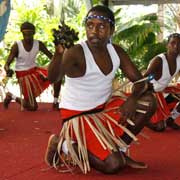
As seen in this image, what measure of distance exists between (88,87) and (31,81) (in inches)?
126

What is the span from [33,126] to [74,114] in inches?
75.6

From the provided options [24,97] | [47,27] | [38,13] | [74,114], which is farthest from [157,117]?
[38,13]

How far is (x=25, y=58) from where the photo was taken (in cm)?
592

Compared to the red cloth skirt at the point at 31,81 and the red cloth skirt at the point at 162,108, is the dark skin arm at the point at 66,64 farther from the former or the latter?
the red cloth skirt at the point at 31,81

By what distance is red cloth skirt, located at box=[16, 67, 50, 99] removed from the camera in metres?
5.93

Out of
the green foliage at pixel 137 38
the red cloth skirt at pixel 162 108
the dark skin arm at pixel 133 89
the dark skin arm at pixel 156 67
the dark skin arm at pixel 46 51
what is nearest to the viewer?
the dark skin arm at pixel 133 89

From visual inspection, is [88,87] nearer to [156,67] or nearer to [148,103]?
[148,103]

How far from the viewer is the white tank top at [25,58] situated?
5.88 m

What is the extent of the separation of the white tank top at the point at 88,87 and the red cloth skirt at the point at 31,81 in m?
3.09

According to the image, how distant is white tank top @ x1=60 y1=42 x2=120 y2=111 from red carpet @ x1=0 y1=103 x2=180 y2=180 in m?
0.41

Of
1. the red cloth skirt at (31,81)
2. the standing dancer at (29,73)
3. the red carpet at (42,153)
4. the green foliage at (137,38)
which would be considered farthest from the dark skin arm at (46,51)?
the green foliage at (137,38)

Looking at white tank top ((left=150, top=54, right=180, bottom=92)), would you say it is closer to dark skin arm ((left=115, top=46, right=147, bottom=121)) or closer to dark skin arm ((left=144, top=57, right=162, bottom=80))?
dark skin arm ((left=144, top=57, right=162, bottom=80))

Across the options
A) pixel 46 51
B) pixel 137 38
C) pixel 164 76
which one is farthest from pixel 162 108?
pixel 137 38

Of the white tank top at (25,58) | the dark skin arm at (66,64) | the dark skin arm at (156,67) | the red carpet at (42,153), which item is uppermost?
the dark skin arm at (66,64)
